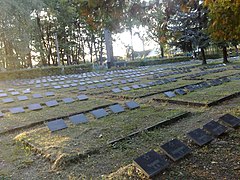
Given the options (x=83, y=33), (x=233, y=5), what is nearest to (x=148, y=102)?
(x=233, y=5)

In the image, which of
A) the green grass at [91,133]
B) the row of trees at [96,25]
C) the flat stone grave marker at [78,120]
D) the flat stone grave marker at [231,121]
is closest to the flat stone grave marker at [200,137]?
the flat stone grave marker at [231,121]

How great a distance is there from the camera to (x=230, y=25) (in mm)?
3752

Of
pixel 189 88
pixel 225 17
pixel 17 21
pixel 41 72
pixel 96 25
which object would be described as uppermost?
pixel 17 21

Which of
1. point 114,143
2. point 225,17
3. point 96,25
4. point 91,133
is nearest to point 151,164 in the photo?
point 114,143

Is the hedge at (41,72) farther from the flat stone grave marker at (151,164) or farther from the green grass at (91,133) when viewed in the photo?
the flat stone grave marker at (151,164)

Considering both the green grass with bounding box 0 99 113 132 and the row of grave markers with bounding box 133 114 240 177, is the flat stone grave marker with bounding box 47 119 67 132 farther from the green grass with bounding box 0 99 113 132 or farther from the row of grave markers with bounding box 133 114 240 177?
the row of grave markers with bounding box 133 114 240 177

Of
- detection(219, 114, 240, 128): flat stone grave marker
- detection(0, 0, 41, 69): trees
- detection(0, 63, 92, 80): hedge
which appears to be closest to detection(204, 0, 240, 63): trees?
detection(219, 114, 240, 128): flat stone grave marker

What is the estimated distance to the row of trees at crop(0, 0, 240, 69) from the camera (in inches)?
156

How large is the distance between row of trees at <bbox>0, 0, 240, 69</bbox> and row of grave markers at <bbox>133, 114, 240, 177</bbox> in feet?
5.38

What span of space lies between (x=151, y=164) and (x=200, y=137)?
98 centimetres

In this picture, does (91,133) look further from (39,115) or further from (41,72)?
(41,72)

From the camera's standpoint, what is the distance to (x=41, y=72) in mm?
18672

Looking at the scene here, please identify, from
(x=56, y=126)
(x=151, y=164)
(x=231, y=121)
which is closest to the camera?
(x=151, y=164)

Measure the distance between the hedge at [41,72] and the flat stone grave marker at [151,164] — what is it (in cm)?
1744
